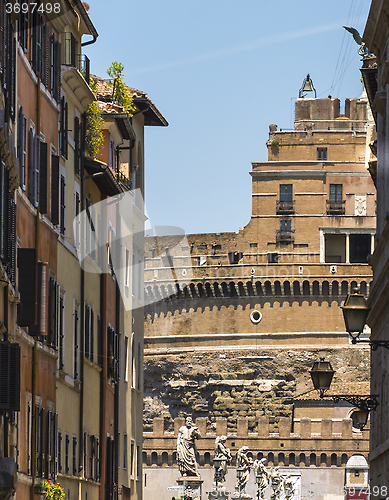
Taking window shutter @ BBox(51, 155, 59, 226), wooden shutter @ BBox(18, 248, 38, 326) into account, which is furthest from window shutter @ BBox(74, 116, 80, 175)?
wooden shutter @ BBox(18, 248, 38, 326)

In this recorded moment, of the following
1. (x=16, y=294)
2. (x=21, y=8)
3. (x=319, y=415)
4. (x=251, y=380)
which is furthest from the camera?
(x=251, y=380)

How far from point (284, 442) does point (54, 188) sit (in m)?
43.9

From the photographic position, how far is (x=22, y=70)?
14453mm

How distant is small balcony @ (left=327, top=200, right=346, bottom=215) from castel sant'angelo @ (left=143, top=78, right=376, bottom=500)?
0.09m

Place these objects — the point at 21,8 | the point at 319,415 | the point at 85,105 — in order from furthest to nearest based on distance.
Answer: the point at 319,415 < the point at 85,105 < the point at 21,8

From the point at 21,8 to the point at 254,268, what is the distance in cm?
5074

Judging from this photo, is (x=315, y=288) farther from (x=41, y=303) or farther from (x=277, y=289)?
(x=41, y=303)

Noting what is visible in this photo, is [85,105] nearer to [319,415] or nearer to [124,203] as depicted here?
[124,203]

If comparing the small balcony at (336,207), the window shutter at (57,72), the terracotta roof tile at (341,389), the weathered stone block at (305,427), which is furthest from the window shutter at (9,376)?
the small balcony at (336,207)

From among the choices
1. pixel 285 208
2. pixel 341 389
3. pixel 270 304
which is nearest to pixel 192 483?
pixel 341 389

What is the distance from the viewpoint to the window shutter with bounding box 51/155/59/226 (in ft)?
54.3

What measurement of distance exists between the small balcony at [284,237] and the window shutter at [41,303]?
51.2m

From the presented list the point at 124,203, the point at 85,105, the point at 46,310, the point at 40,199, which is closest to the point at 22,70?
the point at 40,199

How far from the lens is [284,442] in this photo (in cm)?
5866
